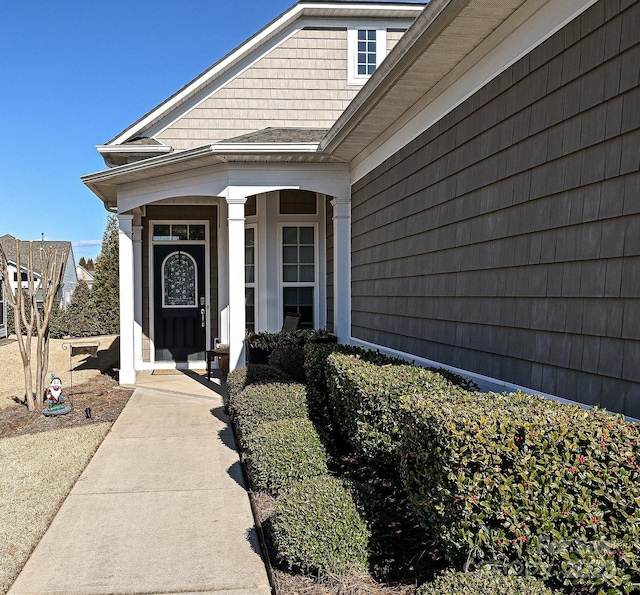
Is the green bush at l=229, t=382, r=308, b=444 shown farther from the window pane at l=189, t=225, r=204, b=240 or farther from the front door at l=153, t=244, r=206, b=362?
the window pane at l=189, t=225, r=204, b=240

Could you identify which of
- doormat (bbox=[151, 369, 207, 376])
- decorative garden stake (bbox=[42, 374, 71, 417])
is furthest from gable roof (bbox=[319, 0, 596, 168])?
doormat (bbox=[151, 369, 207, 376])

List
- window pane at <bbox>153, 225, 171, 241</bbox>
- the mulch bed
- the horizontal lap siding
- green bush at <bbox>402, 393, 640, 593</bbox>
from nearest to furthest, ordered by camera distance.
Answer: green bush at <bbox>402, 393, 640, 593</bbox> → the horizontal lap siding → the mulch bed → window pane at <bbox>153, 225, 171, 241</bbox>

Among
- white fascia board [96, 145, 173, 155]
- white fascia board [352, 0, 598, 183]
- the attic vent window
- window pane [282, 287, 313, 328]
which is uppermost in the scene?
the attic vent window

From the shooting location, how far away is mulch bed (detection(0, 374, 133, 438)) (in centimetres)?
711

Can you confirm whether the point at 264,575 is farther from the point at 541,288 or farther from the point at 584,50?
the point at 584,50

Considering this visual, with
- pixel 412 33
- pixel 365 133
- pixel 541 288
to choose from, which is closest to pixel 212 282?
pixel 365 133

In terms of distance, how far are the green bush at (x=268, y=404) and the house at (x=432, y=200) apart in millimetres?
1257

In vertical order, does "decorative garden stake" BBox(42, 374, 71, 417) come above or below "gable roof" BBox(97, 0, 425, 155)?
below

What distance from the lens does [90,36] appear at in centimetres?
1599

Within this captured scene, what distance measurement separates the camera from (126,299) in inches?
373

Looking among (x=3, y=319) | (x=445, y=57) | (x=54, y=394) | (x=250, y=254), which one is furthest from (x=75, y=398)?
(x=3, y=319)

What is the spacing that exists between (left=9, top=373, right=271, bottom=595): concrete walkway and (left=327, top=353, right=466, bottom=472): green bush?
896mm

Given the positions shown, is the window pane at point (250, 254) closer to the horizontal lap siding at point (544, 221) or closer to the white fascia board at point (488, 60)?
the white fascia board at point (488, 60)

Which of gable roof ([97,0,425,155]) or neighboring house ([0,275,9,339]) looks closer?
gable roof ([97,0,425,155])
